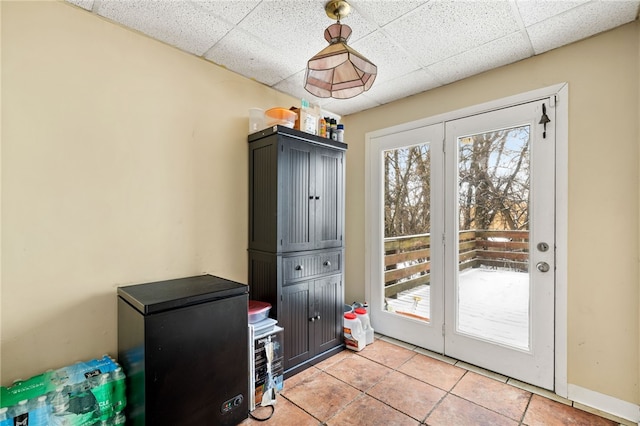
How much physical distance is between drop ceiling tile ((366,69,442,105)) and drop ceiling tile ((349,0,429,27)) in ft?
2.55

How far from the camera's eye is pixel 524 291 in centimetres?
231

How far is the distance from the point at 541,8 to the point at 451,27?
19.1 inches

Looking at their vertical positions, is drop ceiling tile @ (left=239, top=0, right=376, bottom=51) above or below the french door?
above

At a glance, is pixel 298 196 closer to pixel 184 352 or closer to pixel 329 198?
pixel 329 198

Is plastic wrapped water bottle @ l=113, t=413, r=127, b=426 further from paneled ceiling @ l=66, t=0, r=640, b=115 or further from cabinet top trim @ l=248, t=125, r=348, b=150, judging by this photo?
A: paneled ceiling @ l=66, t=0, r=640, b=115

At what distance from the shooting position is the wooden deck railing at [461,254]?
7.73ft

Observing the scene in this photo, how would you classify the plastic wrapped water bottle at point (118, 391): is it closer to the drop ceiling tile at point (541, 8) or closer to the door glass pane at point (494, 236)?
the door glass pane at point (494, 236)

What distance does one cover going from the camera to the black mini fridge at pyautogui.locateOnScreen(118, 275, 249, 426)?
1536mm

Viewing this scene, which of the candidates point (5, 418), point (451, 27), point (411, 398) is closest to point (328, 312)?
point (411, 398)

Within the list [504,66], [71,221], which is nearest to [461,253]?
[504,66]

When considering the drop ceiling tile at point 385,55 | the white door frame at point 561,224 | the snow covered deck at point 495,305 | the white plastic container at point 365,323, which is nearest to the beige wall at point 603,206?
the white door frame at point 561,224

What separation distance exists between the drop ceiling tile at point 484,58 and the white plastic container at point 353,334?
2337 mm

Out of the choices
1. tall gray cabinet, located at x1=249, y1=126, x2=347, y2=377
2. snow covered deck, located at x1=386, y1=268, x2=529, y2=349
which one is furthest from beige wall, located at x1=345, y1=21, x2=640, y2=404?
tall gray cabinet, located at x1=249, y1=126, x2=347, y2=377

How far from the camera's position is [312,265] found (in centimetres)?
263
